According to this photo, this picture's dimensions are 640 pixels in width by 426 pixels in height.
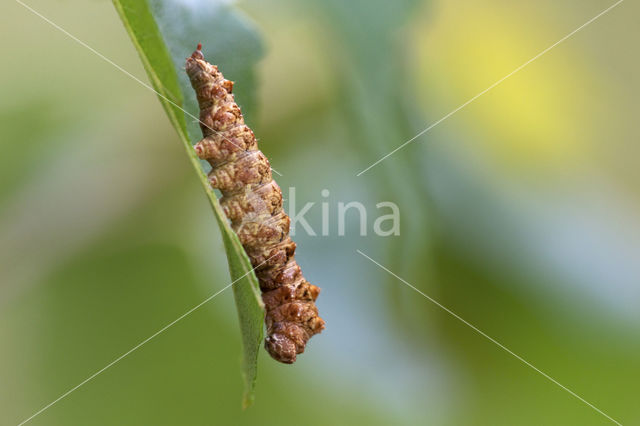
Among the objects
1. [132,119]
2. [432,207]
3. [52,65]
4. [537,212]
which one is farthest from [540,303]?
[52,65]

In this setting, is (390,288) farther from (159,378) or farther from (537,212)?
(159,378)

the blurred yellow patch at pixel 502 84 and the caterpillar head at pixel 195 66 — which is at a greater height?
the caterpillar head at pixel 195 66

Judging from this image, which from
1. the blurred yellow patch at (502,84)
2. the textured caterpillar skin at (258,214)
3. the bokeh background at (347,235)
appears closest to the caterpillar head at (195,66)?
the textured caterpillar skin at (258,214)

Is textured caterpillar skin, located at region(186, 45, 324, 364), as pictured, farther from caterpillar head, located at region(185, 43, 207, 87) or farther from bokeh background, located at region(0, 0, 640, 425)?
bokeh background, located at region(0, 0, 640, 425)

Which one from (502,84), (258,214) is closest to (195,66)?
(258,214)

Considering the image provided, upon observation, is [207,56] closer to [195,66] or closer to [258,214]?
[195,66]

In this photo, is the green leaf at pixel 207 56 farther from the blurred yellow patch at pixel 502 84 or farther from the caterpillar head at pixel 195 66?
the blurred yellow patch at pixel 502 84
